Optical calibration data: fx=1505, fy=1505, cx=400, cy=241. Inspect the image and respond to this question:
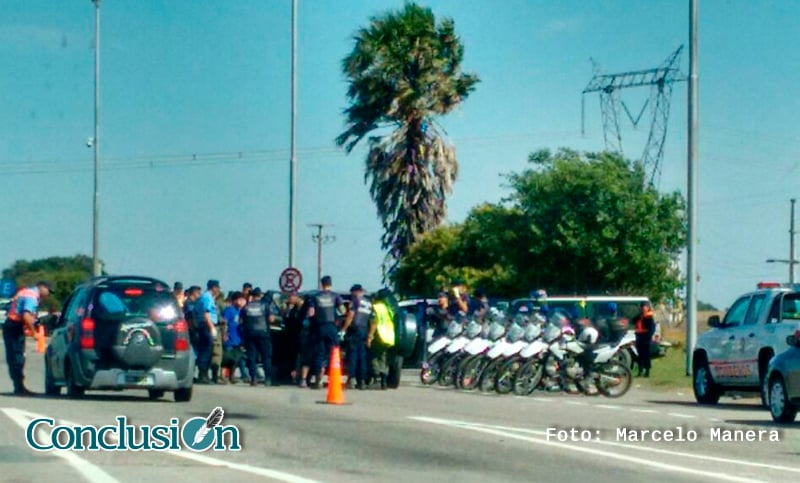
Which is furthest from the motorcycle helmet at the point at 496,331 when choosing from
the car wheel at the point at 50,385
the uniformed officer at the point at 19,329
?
the uniformed officer at the point at 19,329

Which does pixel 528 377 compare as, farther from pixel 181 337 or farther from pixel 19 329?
pixel 19 329

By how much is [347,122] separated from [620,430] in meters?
33.7

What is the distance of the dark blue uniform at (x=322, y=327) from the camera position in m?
27.0

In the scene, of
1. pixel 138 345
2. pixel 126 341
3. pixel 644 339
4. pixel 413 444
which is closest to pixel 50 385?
pixel 126 341

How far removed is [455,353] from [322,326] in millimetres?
3096

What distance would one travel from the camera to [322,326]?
1065 inches

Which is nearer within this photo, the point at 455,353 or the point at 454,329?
the point at 455,353

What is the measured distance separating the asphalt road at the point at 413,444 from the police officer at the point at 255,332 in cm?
344

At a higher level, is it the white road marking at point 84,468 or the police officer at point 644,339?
the police officer at point 644,339

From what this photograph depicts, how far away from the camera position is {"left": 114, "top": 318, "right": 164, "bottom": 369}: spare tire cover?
2177 centimetres

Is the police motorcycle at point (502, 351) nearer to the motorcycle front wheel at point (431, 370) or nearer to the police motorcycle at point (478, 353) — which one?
the police motorcycle at point (478, 353)

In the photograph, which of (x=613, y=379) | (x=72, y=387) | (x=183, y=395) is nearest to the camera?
(x=72, y=387)

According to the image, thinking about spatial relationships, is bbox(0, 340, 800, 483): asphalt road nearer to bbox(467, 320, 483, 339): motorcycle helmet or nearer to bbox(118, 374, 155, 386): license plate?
bbox(118, 374, 155, 386): license plate

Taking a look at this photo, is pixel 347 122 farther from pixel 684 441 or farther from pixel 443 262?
pixel 684 441
